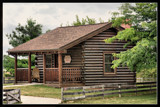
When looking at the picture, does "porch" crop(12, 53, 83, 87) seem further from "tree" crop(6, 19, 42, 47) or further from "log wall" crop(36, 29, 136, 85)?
"tree" crop(6, 19, 42, 47)

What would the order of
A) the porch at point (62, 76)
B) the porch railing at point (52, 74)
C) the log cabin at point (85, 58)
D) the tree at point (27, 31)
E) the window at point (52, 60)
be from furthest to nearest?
the tree at point (27, 31) → the window at point (52, 60) → the porch railing at point (52, 74) → the log cabin at point (85, 58) → the porch at point (62, 76)

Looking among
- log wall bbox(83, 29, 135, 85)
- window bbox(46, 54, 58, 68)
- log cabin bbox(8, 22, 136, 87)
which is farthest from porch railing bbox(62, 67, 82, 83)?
window bbox(46, 54, 58, 68)

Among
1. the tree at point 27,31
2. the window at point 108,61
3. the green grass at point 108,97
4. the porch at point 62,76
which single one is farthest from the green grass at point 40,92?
the tree at point 27,31

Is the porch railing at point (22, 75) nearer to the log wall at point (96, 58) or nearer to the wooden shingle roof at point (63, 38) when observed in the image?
the wooden shingle roof at point (63, 38)

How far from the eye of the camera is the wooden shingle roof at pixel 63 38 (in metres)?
21.4

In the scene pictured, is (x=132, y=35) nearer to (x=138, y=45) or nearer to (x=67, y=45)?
(x=138, y=45)

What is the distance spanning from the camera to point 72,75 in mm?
21938

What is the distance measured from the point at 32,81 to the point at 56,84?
15.7 feet

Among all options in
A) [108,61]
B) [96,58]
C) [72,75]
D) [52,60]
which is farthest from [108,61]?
[52,60]

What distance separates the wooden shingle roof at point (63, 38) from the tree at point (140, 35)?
348 cm

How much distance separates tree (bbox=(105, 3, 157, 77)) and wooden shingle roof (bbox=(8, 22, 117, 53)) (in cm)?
348

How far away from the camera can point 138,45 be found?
16.0m

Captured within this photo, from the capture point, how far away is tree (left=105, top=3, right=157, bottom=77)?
618 inches

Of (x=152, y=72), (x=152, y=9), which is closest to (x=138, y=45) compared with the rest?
(x=152, y=9)
